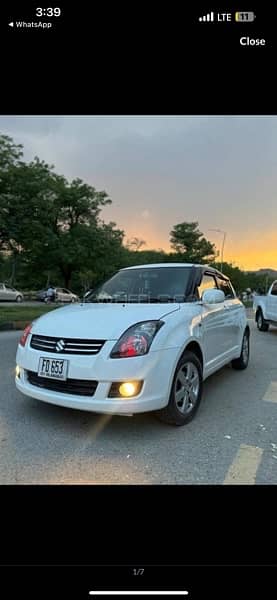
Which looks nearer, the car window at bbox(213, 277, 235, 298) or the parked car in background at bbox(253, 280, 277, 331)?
the car window at bbox(213, 277, 235, 298)

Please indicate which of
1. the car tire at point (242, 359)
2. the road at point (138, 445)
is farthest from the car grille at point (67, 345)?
the car tire at point (242, 359)

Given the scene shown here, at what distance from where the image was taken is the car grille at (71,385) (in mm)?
2176

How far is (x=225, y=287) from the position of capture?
4.12 meters

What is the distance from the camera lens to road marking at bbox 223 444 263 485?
6.03ft

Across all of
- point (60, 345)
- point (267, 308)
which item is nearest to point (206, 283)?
point (60, 345)

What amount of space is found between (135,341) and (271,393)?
83.6 inches

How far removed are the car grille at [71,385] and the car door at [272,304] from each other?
6.82 metres

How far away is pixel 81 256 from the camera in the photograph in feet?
67.7

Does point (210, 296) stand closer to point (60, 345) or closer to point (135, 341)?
point (135, 341)

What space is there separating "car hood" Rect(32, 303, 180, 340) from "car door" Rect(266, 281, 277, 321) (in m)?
6.02

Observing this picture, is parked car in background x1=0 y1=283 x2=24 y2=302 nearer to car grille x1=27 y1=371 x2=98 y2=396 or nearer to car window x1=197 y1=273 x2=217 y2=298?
car window x1=197 y1=273 x2=217 y2=298
